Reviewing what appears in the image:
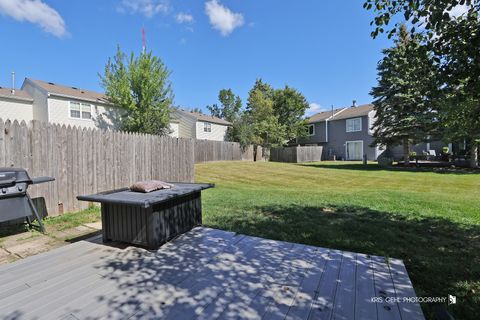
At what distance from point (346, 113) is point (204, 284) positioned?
107 ft

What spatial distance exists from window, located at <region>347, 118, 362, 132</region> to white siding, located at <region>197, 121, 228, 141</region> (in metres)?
14.5

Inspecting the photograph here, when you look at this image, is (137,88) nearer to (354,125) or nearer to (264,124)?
(264,124)

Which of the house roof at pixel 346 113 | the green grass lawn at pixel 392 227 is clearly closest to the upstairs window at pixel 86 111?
the green grass lawn at pixel 392 227

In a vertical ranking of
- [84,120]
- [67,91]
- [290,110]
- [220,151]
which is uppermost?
[290,110]

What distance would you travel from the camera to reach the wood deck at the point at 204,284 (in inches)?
81.4

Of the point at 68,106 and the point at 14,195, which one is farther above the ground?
the point at 68,106

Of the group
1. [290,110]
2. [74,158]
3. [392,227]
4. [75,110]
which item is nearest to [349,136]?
[290,110]

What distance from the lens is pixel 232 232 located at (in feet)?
13.8

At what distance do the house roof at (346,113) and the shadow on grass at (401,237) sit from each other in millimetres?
26333

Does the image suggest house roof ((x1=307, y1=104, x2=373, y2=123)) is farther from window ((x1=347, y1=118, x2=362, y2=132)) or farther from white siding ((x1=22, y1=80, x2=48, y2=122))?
white siding ((x1=22, y1=80, x2=48, y2=122))

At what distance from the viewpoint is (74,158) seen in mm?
5785

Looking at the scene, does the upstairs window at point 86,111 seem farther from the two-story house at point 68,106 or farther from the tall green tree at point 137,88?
the tall green tree at point 137,88

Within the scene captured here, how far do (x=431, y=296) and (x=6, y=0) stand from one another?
658 inches

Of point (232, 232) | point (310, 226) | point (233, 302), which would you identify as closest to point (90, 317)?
point (233, 302)
